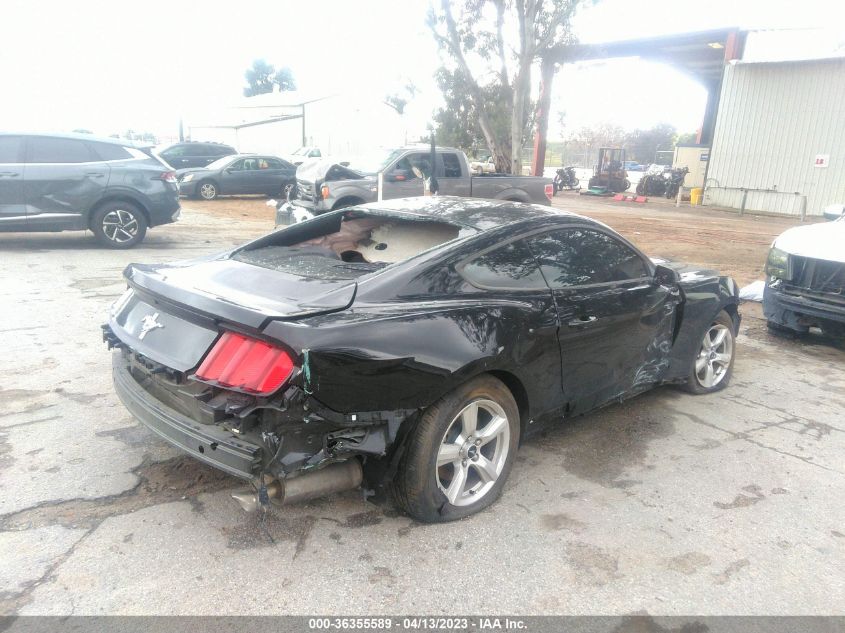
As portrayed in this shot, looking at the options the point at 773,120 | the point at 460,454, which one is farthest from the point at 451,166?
the point at 773,120

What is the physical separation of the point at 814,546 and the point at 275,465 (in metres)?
2.54

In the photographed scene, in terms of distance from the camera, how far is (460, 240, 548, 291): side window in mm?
3387

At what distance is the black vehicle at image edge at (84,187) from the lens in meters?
9.29

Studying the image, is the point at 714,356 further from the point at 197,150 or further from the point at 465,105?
the point at 197,150

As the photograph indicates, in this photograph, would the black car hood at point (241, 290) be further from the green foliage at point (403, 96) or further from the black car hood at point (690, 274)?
the green foliage at point (403, 96)

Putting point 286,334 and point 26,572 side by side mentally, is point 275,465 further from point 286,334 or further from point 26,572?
point 26,572

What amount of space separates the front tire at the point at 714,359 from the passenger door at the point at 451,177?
734 cm

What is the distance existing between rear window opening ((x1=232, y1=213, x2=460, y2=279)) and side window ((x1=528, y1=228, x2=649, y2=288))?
54cm

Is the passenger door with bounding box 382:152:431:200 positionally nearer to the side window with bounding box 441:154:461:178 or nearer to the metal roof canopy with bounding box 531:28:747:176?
the side window with bounding box 441:154:461:178

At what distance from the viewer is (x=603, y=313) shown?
3.88m

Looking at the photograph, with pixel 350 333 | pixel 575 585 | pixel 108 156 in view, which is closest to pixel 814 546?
pixel 575 585

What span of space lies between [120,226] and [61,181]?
3.43ft

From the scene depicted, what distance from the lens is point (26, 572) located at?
2709 millimetres

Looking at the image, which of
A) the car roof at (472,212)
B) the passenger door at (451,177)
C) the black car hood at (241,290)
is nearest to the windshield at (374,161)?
the passenger door at (451,177)
